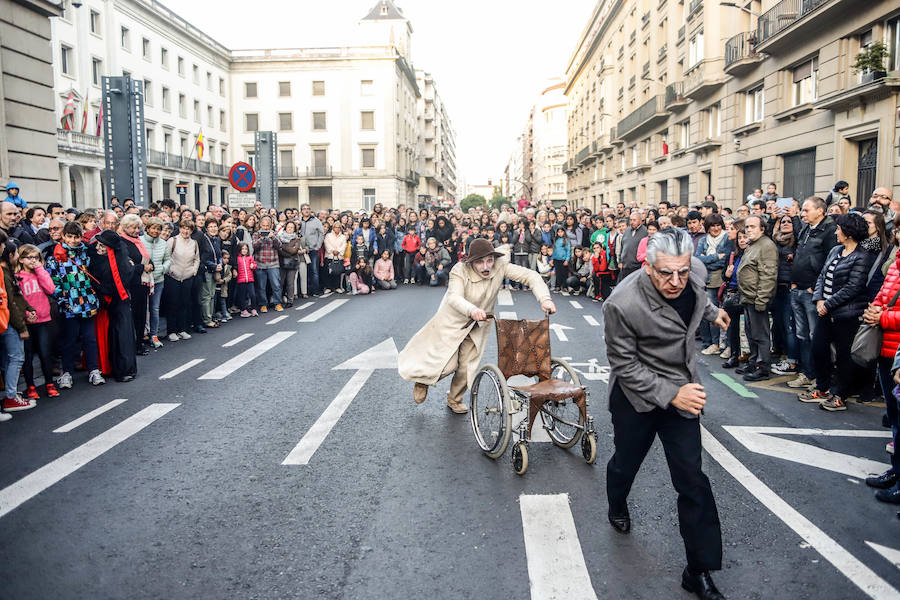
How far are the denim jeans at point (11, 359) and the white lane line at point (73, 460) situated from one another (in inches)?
58.6

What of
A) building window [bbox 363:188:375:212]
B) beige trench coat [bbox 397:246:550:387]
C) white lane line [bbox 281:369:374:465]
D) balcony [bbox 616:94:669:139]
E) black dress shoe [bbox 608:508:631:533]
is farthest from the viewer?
building window [bbox 363:188:375:212]

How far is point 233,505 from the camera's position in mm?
4898

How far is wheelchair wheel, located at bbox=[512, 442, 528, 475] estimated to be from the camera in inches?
214

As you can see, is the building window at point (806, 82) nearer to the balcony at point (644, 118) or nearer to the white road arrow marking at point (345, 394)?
the balcony at point (644, 118)

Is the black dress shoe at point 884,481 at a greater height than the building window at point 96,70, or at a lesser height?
lesser

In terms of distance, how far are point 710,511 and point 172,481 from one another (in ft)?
12.6

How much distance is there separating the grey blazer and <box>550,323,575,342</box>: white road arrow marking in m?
7.63

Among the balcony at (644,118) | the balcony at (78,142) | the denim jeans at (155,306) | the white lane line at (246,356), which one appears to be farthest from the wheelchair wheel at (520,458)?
the balcony at (78,142)

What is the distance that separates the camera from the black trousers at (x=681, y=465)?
12.1 ft

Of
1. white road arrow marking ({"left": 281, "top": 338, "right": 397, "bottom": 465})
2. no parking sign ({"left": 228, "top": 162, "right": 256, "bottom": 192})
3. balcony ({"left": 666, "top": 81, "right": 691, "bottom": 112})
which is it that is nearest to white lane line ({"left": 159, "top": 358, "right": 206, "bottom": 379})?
white road arrow marking ({"left": 281, "top": 338, "right": 397, "bottom": 465})

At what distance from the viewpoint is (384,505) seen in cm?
488

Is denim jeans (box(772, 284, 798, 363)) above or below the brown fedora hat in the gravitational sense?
below

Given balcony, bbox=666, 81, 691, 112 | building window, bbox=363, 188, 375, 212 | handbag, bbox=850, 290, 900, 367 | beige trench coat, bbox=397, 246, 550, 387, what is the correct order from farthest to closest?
building window, bbox=363, 188, 375, 212, balcony, bbox=666, 81, 691, 112, beige trench coat, bbox=397, 246, 550, 387, handbag, bbox=850, 290, 900, 367

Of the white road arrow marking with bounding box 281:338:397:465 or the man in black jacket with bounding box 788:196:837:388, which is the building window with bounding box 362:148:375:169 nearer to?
the white road arrow marking with bounding box 281:338:397:465
